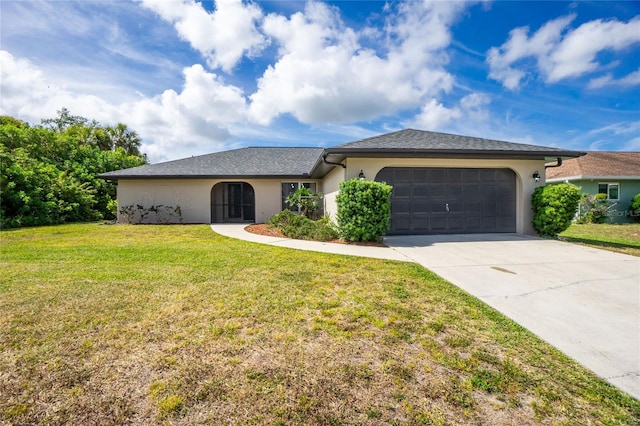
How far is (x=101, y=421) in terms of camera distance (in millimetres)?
1705

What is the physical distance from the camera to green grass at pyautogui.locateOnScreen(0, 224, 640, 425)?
1.79 m

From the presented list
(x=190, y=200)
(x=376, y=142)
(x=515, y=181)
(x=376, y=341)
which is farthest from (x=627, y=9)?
(x=190, y=200)

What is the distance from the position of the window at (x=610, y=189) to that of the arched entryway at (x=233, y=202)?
20.6 meters

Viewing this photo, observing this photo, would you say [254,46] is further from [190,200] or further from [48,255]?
[48,255]

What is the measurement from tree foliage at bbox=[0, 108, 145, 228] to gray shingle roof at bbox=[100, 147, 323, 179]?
10.6 ft

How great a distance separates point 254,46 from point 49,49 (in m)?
6.05

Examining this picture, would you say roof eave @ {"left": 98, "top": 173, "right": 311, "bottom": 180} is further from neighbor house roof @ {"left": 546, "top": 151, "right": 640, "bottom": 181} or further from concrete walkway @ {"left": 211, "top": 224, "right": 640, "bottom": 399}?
neighbor house roof @ {"left": 546, "top": 151, "right": 640, "bottom": 181}

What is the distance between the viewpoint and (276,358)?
2363mm

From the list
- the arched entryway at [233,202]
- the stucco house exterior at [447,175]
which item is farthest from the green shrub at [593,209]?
the arched entryway at [233,202]

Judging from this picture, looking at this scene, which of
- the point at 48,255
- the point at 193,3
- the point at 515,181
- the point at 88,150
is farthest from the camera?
the point at 88,150

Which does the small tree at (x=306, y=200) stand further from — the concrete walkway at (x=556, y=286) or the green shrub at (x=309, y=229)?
the concrete walkway at (x=556, y=286)

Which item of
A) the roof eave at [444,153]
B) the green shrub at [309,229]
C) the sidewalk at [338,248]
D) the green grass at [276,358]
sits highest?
the roof eave at [444,153]

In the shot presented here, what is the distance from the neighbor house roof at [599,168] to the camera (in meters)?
15.7

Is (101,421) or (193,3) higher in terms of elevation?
(193,3)
